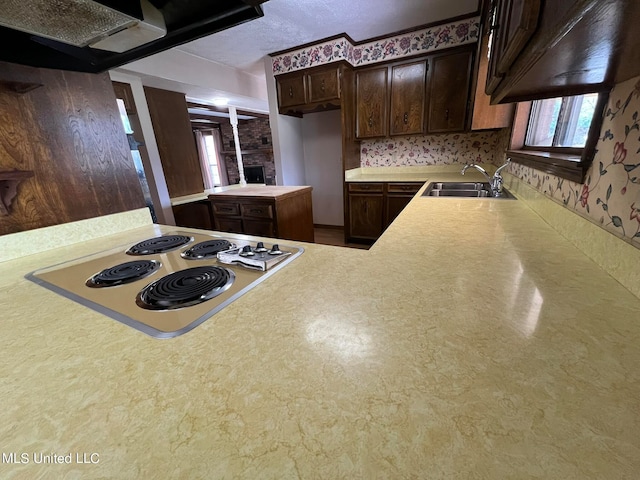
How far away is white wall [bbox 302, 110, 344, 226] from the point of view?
3.98 m

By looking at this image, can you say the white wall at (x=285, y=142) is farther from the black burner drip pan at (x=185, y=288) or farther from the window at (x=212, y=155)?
the window at (x=212, y=155)

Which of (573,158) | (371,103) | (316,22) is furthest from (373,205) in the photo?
(573,158)

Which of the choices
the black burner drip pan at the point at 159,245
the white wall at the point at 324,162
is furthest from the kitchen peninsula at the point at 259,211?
the black burner drip pan at the point at 159,245

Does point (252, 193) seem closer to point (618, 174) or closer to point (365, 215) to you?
point (365, 215)

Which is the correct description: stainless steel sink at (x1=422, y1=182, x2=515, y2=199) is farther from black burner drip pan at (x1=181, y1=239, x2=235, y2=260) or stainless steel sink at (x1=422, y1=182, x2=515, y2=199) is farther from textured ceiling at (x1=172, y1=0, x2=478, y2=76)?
black burner drip pan at (x1=181, y1=239, x2=235, y2=260)

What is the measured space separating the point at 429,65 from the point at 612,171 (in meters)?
2.75

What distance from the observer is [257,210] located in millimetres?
2766

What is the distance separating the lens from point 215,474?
28 centimetres

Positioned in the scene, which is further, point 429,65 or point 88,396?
point 429,65

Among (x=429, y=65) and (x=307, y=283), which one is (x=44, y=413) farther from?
(x=429, y=65)

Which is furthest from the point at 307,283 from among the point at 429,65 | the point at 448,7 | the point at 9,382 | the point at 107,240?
the point at 429,65

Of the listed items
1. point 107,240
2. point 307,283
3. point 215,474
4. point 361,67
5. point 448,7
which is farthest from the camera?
point 361,67

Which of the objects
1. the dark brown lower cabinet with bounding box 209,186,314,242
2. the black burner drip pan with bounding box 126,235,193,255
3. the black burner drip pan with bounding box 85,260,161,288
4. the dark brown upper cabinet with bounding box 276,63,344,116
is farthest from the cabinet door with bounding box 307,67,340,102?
the black burner drip pan with bounding box 85,260,161,288

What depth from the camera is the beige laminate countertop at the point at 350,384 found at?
0.96 feet
